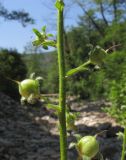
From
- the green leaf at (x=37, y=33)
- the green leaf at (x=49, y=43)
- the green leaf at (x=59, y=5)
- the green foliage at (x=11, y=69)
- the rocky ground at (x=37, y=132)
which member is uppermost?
the green foliage at (x=11, y=69)

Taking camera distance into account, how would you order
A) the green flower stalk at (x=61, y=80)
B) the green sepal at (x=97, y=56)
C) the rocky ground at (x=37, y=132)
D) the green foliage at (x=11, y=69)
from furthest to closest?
1. the green foliage at (x=11, y=69)
2. the rocky ground at (x=37, y=132)
3. the green sepal at (x=97, y=56)
4. the green flower stalk at (x=61, y=80)

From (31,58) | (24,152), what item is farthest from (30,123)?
(31,58)

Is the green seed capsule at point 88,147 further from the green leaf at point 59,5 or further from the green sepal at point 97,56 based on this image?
the green leaf at point 59,5

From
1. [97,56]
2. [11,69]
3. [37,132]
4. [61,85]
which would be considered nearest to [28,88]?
[61,85]

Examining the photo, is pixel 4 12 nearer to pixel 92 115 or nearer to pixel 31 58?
pixel 92 115

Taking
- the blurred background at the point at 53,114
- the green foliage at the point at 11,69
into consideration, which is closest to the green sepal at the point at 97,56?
the blurred background at the point at 53,114

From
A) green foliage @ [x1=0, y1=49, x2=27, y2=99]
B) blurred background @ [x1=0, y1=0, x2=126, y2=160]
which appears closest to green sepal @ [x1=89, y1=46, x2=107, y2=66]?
blurred background @ [x1=0, y1=0, x2=126, y2=160]

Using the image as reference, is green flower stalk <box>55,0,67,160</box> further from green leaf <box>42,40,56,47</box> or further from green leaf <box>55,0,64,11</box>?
green leaf <box>42,40,56,47</box>
